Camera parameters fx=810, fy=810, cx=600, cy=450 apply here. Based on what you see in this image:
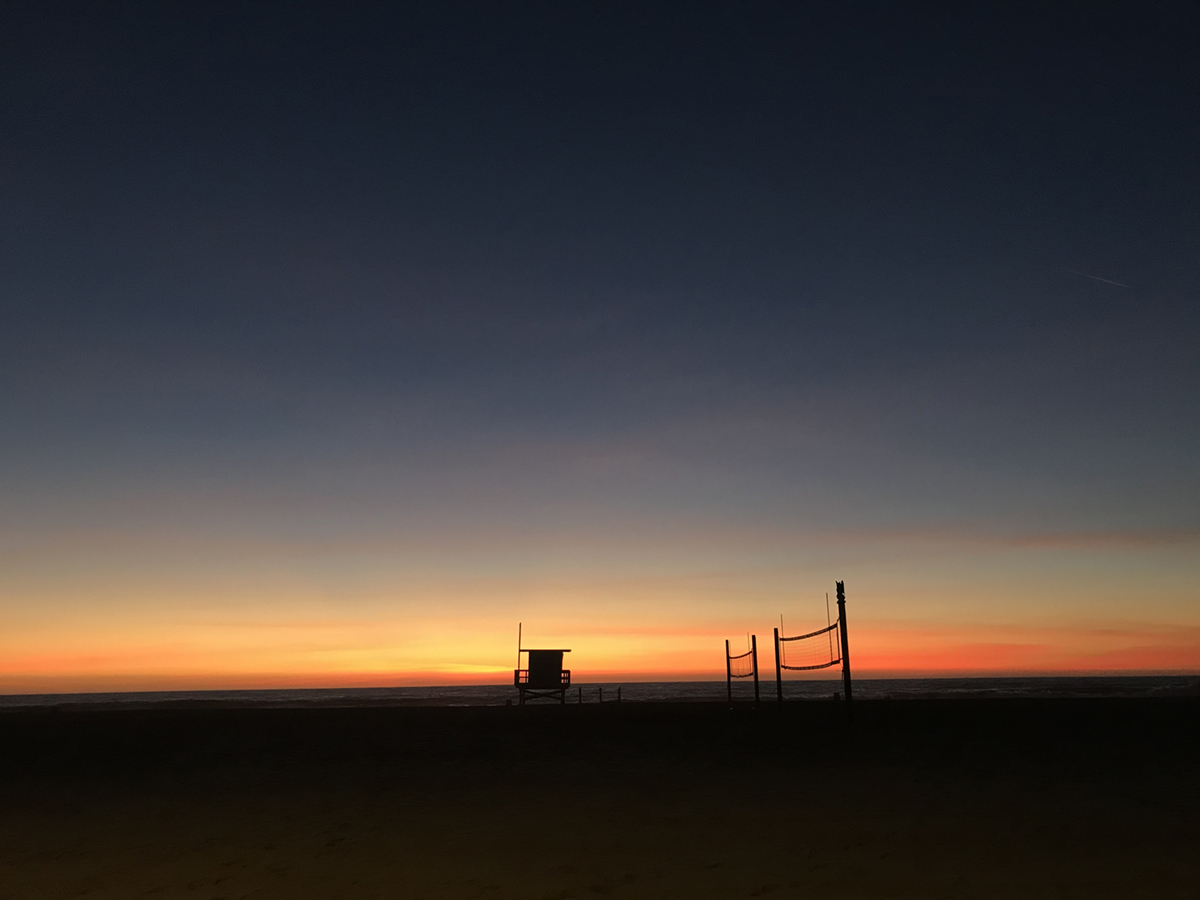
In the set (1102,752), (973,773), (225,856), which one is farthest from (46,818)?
(1102,752)

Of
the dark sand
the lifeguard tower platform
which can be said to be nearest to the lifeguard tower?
the lifeguard tower platform

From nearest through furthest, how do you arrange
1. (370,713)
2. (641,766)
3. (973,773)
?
1. (973,773)
2. (641,766)
3. (370,713)

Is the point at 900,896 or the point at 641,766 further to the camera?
the point at 641,766

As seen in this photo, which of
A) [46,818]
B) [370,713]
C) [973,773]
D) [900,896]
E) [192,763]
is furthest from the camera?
[370,713]

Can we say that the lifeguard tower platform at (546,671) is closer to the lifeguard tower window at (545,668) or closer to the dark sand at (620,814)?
the lifeguard tower window at (545,668)

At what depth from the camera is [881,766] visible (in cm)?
1211

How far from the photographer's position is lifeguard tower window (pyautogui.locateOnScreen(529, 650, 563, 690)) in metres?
30.9

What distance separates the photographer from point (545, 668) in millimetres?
31250

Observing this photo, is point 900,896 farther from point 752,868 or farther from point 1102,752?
point 1102,752

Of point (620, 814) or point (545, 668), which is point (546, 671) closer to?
point (545, 668)

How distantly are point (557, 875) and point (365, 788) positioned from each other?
5.47m

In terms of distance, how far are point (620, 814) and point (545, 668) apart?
73.8 ft

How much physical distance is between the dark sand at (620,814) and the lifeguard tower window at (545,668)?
45.5 feet

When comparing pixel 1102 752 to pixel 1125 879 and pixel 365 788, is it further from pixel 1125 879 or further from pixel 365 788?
pixel 365 788
